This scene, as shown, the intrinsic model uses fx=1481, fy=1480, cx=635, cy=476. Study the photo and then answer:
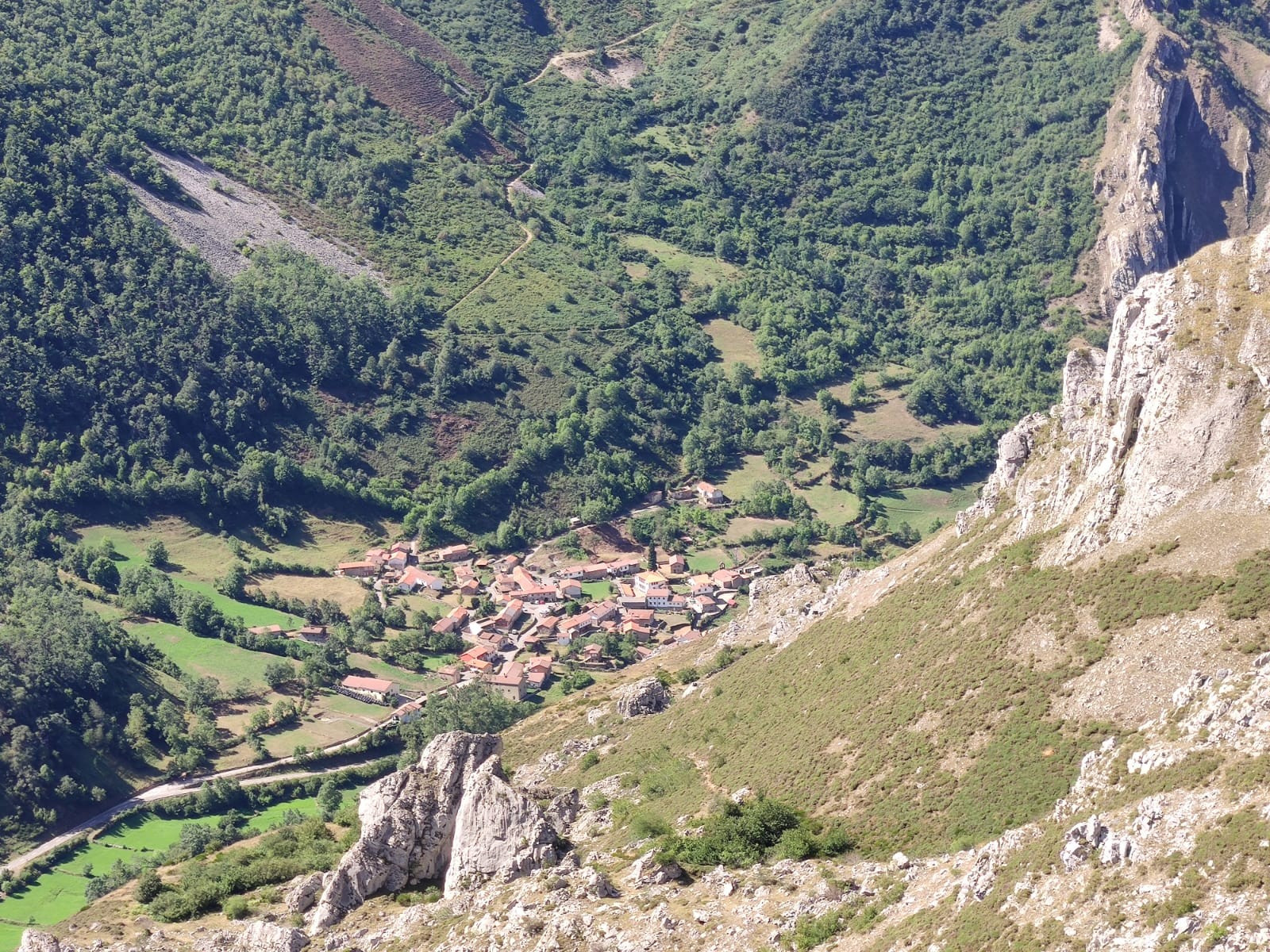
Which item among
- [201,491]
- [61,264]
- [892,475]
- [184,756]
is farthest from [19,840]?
[892,475]

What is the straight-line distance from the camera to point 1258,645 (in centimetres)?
5588

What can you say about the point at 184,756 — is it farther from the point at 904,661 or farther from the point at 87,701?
the point at 904,661

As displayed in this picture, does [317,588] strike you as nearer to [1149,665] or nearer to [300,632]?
[300,632]

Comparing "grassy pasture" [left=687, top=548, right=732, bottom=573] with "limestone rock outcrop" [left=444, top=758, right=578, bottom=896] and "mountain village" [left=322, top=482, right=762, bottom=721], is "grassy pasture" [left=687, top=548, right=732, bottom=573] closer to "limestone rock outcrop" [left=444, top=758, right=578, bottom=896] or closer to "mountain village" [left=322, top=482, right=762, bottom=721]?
"mountain village" [left=322, top=482, right=762, bottom=721]

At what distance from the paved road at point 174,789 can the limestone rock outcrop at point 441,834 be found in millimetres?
47918

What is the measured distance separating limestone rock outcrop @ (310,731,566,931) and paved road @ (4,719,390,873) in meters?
47.9

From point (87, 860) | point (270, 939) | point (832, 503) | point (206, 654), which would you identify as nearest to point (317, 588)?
point (206, 654)

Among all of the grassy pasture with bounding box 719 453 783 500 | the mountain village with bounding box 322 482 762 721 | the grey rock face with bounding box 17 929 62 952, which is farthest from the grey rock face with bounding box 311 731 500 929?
the grassy pasture with bounding box 719 453 783 500

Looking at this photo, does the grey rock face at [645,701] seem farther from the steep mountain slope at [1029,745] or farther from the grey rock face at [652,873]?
the grey rock face at [652,873]

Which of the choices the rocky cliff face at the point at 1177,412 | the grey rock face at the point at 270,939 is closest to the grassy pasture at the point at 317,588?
the grey rock face at the point at 270,939

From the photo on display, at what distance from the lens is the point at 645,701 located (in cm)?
9638

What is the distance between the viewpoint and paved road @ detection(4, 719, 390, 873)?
10706 cm

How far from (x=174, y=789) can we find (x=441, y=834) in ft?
182

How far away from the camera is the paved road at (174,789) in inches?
4215
